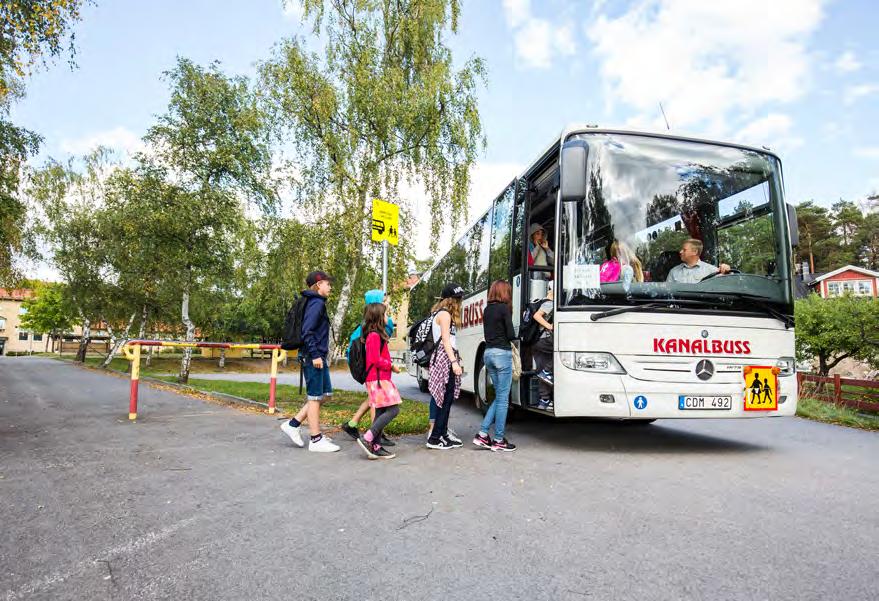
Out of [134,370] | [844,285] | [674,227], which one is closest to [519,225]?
[674,227]

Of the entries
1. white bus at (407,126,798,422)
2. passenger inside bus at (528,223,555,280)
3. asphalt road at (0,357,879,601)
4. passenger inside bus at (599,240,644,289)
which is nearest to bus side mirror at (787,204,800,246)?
white bus at (407,126,798,422)

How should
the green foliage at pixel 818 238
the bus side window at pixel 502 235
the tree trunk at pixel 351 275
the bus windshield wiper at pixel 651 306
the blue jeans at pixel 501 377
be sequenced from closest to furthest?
the bus windshield wiper at pixel 651 306
the blue jeans at pixel 501 377
the bus side window at pixel 502 235
the tree trunk at pixel 351 275
the green foliage at pixel 818 238

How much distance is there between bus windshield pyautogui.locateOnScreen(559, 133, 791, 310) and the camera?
6.17m

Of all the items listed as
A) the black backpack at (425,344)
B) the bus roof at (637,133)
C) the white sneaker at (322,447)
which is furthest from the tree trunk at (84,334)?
the bus roof at (637,133)

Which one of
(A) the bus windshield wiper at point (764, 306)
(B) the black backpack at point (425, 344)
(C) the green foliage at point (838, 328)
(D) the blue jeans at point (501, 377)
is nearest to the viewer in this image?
(A) the bus windshield wiper at point (764, 306)

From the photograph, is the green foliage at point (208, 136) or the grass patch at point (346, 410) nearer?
the grass patch at point (346, 410)

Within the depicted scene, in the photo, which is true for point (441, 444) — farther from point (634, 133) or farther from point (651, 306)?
point (634, 133)

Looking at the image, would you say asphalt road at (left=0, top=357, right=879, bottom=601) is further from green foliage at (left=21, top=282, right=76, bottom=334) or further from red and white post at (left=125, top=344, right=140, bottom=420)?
green foliage at (left=21, top=282, right=76, bottom=334)

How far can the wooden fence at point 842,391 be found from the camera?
39.8ft

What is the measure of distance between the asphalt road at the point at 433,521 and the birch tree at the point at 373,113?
324 inches

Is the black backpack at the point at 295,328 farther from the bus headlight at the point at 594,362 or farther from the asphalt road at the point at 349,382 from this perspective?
the asphalt road at the point at 349,382

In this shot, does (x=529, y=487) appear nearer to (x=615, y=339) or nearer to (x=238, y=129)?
(x=615, y=339)

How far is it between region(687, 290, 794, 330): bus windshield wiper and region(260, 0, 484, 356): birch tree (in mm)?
8786

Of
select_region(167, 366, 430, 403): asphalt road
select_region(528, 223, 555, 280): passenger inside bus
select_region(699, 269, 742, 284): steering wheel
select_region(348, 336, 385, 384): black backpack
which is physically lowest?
select_region(167, 366, 430, 403): asphalt road
